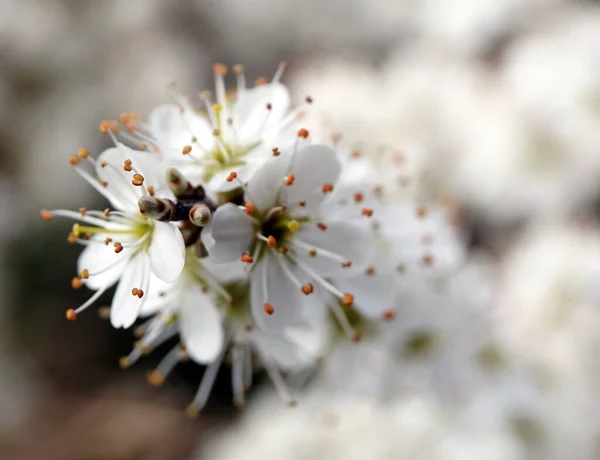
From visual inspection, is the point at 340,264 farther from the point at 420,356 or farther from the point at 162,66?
the point at 162,66

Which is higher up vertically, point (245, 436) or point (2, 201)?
point (2, 201)

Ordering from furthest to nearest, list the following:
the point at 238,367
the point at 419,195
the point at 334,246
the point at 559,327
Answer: the point at 559,327, the point at 419,195, the point at 238,367, the point at 334,246

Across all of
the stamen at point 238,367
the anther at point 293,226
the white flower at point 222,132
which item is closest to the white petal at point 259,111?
the white flower at point 222,132

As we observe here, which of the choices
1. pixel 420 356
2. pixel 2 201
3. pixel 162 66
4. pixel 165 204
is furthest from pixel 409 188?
pixel 2 201

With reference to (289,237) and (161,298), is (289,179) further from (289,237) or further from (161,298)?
(161,298)

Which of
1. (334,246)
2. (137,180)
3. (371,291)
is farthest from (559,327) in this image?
(137,180)

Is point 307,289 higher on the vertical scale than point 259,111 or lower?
lower

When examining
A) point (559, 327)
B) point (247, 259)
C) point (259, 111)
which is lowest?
point (559, 327)
